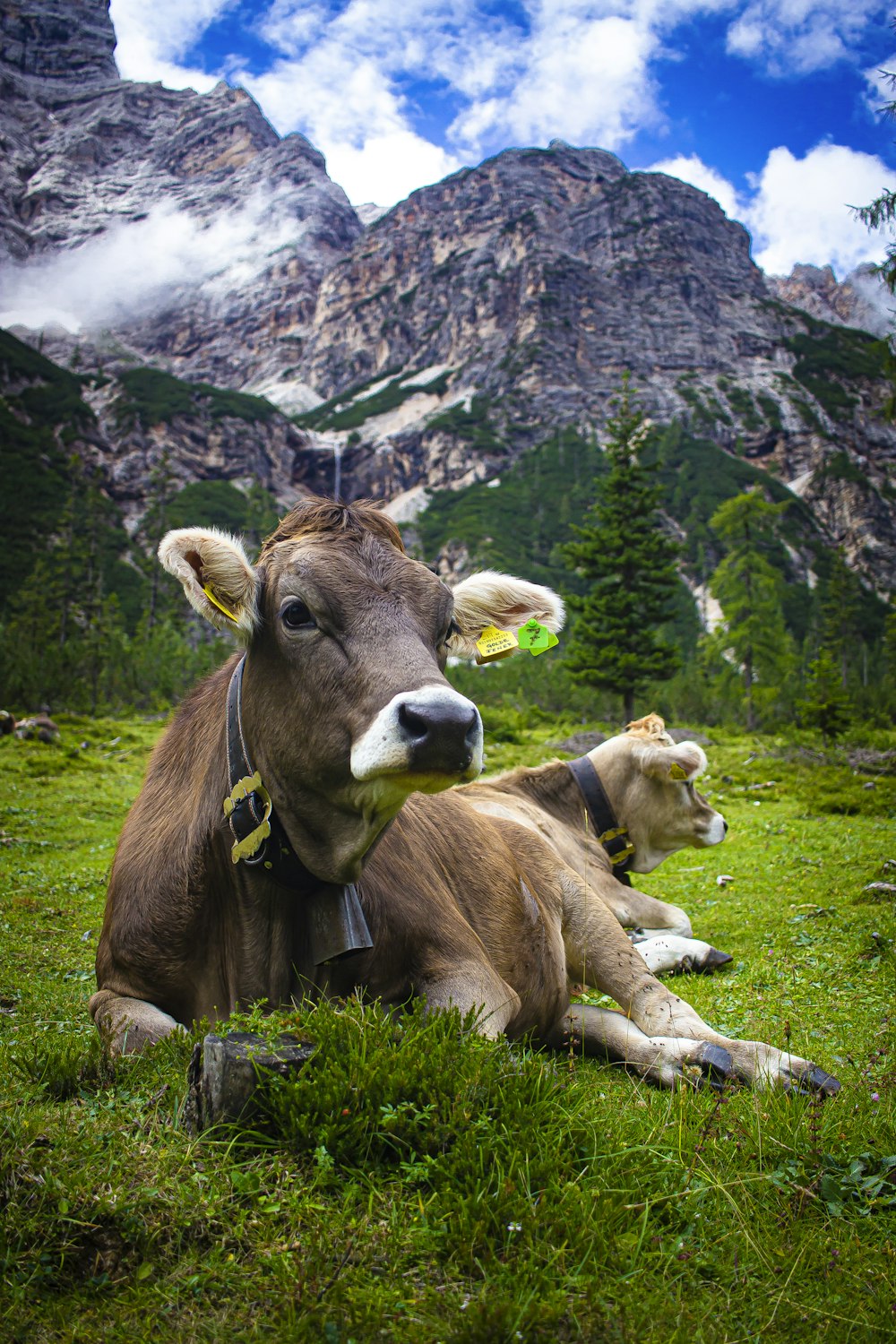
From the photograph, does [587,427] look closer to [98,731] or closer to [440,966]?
[98,731]

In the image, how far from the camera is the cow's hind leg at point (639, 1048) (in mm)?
3658

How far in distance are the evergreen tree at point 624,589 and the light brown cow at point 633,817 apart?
2419cm

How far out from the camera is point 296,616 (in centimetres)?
350

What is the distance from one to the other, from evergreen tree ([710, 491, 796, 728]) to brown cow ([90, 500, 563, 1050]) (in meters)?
37.6

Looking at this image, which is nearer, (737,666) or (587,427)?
(737,666)

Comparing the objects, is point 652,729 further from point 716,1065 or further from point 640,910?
point 716,1065

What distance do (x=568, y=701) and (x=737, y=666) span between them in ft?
29.7

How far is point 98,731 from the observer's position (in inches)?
927

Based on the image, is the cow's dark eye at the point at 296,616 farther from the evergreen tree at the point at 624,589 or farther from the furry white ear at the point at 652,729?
the evergreen tree at the point at 624,589

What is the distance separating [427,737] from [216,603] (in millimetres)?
1226

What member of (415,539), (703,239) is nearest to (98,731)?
(415,539)

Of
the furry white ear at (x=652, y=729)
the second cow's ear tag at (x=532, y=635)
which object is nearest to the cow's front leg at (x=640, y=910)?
the furry white ear at (x=652, y=729)

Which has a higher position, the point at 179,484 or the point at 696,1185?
the point at 179,484

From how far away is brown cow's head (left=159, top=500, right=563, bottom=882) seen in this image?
10.4 ft
